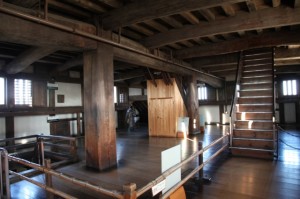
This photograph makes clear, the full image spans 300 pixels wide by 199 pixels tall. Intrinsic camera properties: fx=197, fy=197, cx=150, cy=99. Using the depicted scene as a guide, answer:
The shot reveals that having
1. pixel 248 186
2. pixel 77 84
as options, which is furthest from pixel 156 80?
pixel 248 186

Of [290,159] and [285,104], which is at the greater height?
[285,104]

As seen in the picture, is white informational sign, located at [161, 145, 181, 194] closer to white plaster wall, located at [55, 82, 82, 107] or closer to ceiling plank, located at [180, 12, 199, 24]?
ceiling plank, located at [180, 12, 199, 24]

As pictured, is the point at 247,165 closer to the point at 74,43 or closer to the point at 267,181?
the point at 267,181

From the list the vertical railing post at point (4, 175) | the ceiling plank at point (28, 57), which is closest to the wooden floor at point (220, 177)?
the vertical railing post at point (4, 175)

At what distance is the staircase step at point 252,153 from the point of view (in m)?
4.30

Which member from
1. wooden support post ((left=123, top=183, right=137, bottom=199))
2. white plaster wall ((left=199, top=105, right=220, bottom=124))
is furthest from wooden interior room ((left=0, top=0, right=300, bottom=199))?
white plaster wall ((left=199, top=105, right=220, bottom=124))

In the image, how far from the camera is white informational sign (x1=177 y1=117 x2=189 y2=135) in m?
7.48

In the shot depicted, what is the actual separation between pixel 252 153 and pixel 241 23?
286cm

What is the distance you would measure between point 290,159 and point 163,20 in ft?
13.1

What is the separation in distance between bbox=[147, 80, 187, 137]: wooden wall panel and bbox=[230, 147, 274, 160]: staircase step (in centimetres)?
318

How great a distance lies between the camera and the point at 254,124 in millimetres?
4824

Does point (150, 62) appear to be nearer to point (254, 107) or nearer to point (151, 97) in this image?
point (254, 107)

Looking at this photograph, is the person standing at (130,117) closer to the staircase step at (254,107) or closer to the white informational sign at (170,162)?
the staircase step at (254,107)

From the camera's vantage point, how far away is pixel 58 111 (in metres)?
7.49
